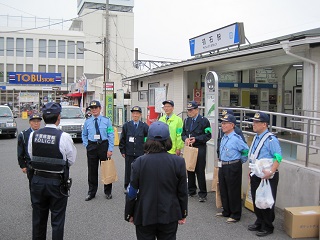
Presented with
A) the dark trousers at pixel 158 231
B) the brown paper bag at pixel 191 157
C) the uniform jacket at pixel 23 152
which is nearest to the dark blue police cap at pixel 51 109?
the uniform jacket at pixel 23 152

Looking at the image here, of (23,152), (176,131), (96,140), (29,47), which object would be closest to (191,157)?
(176,131)

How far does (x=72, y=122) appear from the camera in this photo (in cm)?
1572

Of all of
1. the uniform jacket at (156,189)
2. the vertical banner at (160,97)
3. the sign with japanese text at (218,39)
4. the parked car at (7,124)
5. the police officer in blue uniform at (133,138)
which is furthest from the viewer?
the parked car at (7,124)

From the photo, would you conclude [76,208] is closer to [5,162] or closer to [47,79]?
[5,162]

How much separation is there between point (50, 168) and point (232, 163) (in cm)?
290

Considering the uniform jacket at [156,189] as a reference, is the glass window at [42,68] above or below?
above

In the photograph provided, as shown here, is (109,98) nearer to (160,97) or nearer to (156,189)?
(160,97)

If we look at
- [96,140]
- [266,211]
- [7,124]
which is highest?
[96,140]

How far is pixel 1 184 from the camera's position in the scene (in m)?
7.92

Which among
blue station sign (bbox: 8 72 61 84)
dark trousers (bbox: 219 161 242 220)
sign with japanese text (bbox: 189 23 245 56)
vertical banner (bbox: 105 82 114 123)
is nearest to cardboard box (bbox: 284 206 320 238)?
dark trousers (bbox: 219 161 242 220)

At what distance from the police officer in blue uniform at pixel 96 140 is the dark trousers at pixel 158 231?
3606 millimetres

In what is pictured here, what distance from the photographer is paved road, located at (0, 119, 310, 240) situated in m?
4.98

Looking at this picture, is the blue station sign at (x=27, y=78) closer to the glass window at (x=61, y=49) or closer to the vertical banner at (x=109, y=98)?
the glass window at (x=61, y=49)

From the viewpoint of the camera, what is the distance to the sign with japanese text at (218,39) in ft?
37.1
